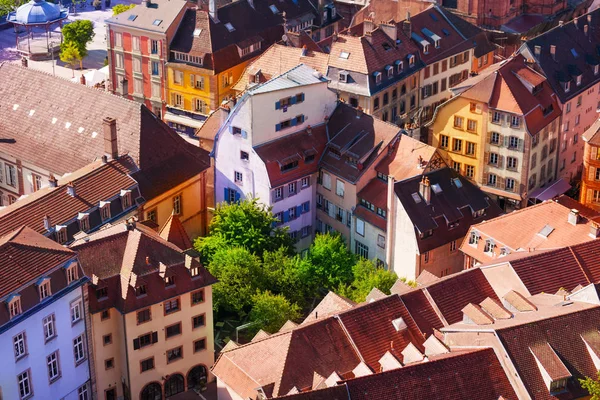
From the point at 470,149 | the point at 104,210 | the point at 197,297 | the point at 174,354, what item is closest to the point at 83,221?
the point at 104,210

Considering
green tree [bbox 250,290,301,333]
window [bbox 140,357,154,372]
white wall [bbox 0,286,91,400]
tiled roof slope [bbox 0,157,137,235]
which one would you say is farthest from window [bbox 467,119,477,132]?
white wall [bbox 0,286,91,400]

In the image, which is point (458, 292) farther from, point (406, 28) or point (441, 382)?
point (406, 28)

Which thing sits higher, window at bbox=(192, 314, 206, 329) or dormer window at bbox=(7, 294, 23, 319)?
dormer window at bbox=(7, 294, 23, 319)

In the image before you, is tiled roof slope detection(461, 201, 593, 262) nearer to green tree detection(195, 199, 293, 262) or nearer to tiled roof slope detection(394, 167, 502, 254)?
tiled roof slope detection(394, 167, 502, 254)

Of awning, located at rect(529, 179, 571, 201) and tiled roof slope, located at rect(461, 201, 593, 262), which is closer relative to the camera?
tiled roof slope, located at rect(461, 201, 593, 262)

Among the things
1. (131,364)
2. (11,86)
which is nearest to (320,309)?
(131,364)
